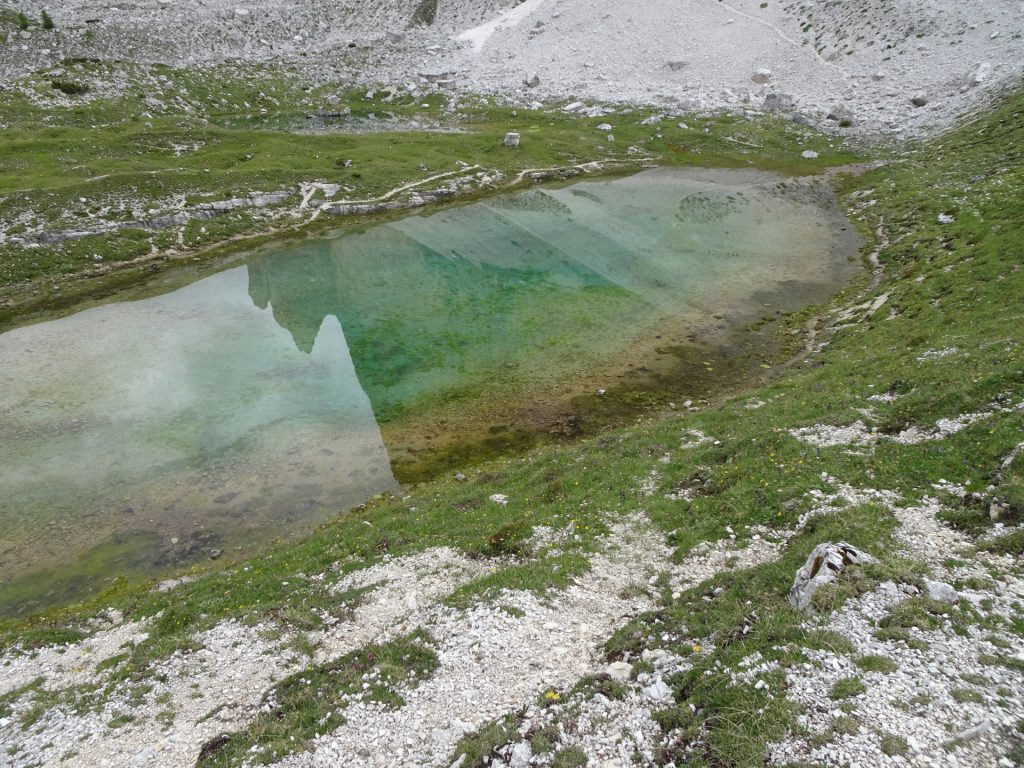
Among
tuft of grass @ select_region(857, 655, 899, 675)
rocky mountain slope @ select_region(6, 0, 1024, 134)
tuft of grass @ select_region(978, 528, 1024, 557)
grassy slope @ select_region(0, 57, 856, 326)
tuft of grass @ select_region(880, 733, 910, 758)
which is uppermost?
rocky mountain slope @ select_region(6, 0, 1024, 134)

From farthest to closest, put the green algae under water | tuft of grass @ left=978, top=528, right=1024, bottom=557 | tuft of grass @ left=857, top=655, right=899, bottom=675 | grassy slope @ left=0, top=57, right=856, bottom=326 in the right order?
grassy slope @ left=0, top=57, right=856, bottom=326, the green algae under water, tuft of grass @ left=978, top=528, right=1024, bottom=557, tuft of grass @ left=857, top=655, right=899, bottom=675

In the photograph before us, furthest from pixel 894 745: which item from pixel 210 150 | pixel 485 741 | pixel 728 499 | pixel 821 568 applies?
pixel 210 150

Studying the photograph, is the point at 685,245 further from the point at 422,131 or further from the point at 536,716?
the point at 422,131

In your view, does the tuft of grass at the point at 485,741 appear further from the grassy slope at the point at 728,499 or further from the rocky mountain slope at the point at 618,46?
the rocky mountain slope at the point at 618,46

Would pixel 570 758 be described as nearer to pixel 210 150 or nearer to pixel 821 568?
pixel 821 568

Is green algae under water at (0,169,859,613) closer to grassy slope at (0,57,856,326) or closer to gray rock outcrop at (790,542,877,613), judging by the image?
grassy slope at (0,57,856,326)

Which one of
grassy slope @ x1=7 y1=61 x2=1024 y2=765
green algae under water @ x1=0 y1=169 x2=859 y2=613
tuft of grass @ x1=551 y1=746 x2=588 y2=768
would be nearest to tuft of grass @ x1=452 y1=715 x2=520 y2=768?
tuft of grass @ x1=551 y1=746 x2=588 y2=768
